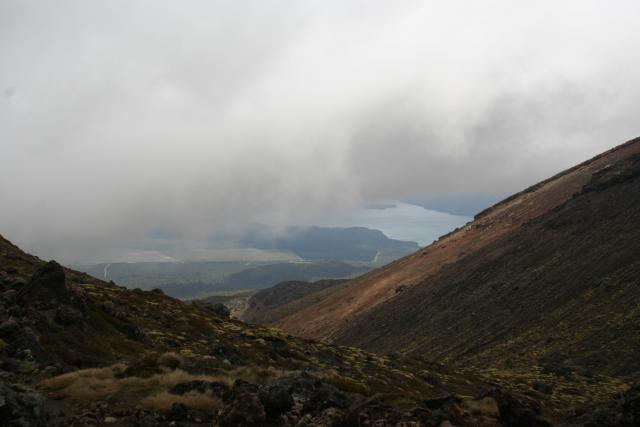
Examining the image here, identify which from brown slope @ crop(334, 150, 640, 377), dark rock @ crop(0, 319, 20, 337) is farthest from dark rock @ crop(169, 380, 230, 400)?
brown slope @ crop(334, 150, 640, 377)

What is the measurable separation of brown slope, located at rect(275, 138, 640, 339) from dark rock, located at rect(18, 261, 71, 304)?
9599 cm

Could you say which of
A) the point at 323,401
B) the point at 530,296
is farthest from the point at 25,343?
the point at 530,296

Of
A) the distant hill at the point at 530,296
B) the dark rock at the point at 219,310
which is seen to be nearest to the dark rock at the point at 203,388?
the dark rock at the point at 219,310

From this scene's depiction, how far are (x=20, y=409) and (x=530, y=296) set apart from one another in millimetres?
85687

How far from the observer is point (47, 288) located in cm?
2920

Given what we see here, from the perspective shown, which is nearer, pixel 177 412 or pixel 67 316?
pixel 177 412

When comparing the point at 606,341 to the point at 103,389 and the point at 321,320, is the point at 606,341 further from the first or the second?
the point at 321,320

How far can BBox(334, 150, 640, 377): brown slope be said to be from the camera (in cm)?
6341

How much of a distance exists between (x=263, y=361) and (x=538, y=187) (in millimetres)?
167663

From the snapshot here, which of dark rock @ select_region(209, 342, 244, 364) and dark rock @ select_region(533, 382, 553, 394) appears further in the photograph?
dark rock @ select_region(533, 382, 553, 394)

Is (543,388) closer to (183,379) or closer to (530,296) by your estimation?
(183,379)

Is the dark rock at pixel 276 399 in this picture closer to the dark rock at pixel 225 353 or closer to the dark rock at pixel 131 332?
the dark rock at pixel 225 353

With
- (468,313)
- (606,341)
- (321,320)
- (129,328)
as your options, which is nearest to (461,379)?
(606,341)

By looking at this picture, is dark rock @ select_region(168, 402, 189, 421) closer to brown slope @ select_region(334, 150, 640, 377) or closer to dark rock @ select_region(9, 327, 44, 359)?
dark rock @ select_region(9, 327, 44, 359)
